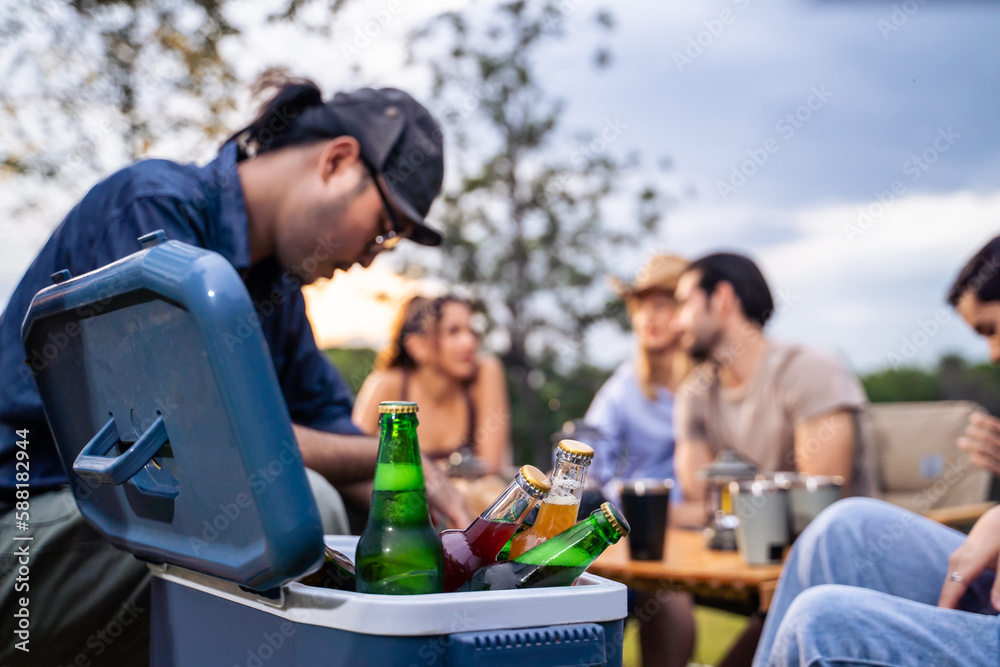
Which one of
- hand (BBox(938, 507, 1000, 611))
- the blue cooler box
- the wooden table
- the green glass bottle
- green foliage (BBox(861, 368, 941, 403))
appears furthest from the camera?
green foliage (BBox(861, 368, 941, 403))

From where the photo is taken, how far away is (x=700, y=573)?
1.82 meters

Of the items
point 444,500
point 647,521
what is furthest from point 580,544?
point 647,521

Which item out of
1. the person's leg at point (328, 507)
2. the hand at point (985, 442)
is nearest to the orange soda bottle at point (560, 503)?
the person's leg at point (328, 507)

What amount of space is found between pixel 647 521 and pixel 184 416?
1446 millimetres

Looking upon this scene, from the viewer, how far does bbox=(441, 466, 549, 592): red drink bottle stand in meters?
0.84

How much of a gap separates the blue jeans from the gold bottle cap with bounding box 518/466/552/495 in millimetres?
533

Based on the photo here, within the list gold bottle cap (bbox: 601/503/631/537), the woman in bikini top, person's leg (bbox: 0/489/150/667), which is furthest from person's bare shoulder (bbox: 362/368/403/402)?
gold bottle cap (bbox: 601/503/631/537)

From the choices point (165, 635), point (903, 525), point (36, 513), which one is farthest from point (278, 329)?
point (903, 525)

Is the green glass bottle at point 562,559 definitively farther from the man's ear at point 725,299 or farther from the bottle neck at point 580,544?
the man's ear at point 725,299

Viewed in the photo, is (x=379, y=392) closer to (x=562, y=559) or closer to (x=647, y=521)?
(x=647, y=521)

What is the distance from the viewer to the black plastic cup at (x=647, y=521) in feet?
6.49

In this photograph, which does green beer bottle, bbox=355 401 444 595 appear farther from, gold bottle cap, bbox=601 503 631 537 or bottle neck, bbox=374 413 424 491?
gold bottle cap, bbox=601 503 631 537

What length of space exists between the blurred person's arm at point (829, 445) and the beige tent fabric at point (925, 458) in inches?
49.5

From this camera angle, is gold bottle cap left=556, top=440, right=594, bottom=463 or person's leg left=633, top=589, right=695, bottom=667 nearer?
gold bottle cap left=556, top=440, right=594, bottom=463
